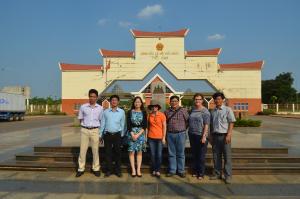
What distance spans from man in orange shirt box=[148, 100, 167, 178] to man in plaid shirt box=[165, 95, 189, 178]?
175mm

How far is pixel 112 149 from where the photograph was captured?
7980mm

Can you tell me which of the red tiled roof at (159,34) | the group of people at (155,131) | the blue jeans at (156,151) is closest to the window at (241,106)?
the red tiled roof at (159,34)

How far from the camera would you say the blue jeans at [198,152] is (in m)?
7.66

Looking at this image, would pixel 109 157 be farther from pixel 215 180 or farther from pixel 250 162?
pixel 250 162

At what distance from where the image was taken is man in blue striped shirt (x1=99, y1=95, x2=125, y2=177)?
7.71m

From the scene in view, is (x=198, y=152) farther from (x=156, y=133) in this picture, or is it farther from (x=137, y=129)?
(x=137, y=129)

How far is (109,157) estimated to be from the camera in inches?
310

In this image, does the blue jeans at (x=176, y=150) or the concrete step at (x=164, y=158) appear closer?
the blue jeans at (x=176, y=150)

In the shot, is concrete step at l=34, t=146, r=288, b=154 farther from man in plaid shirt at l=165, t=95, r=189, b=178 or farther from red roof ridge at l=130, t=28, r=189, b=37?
red roof ridge at l=130, t=28, r=189, b=37

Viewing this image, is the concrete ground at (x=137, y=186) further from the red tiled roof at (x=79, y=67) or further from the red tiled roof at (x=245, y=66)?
the red tiled roof at (x=245, y=66)

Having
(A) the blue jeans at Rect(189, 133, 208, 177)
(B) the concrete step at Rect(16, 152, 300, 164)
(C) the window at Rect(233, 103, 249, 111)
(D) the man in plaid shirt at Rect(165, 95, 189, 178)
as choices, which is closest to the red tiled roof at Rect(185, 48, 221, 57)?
(C) the window at Rect(233, 103, 249, 111)

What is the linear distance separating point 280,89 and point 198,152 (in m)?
80.2

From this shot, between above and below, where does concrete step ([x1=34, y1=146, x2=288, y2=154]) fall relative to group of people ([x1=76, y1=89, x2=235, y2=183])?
below

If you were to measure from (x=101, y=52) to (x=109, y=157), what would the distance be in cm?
5251
